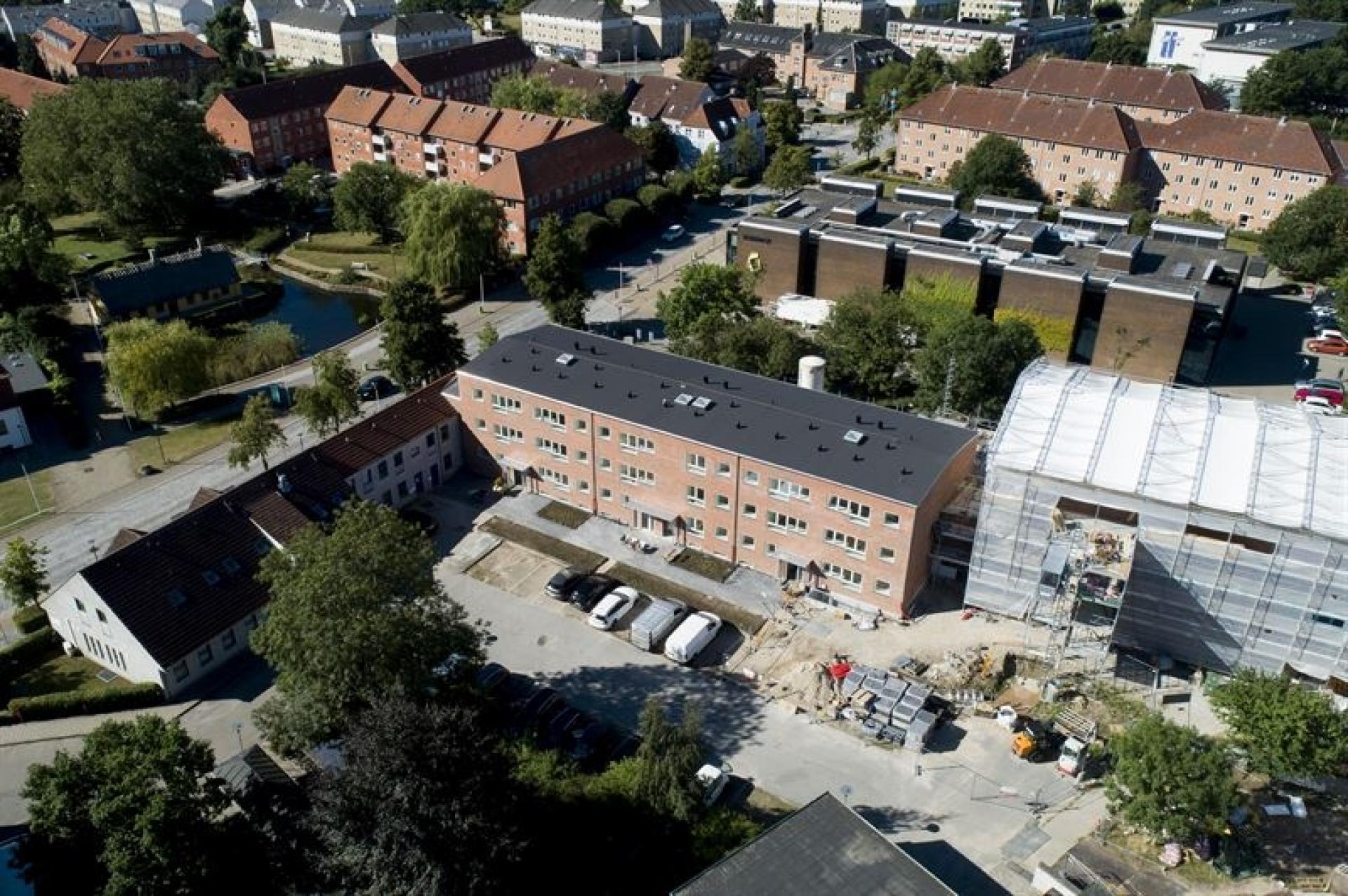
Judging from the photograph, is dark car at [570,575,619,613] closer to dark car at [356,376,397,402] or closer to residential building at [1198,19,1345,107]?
dark car at [356,376,397,402]

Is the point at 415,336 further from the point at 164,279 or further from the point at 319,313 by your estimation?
the point at 164,279

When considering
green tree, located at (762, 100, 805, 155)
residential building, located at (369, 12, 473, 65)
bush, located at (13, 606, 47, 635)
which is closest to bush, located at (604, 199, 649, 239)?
green tree, located at (762, 100, 805, 155)

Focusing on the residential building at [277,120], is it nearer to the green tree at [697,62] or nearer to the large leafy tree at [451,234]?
the large leafy tree at [451,234]

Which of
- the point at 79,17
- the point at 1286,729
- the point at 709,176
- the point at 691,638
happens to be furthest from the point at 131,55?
the point at 1286,729

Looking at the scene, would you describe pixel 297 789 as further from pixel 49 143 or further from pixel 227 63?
pixel 227 63

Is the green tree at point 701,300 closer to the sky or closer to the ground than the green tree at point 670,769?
closer to the sky

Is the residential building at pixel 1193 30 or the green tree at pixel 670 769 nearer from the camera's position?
the green tree at pixel 670 769

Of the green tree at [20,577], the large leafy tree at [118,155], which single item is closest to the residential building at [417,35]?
the large leafy tree at [118,155]
